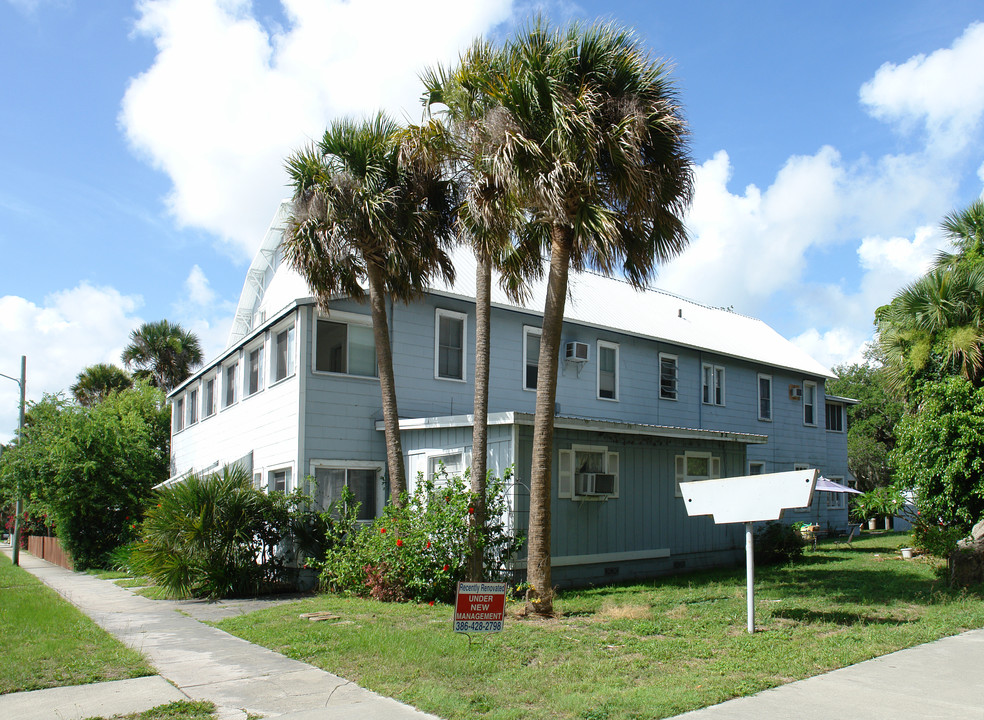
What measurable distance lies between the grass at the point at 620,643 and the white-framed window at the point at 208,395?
1204cm

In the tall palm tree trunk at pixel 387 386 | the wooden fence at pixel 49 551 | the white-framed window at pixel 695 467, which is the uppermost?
the tall palm tree trunk at pixel 387 386

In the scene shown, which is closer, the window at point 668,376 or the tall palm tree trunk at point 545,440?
the tall palm tree trunk at point 545,440

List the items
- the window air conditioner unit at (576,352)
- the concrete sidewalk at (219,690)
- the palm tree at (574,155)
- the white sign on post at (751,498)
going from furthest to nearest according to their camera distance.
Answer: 1. the window air conditioner unit at (576,352)
2. the palm tree at (574,155)
3. the white sign on post at (751,498)
4. the concrete sidewalk at (219,690)

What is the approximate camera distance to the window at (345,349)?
17.1 metres

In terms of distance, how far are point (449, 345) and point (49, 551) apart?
806 inches

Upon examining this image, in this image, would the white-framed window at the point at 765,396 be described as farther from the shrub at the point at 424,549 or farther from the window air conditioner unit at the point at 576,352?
the shrub at the point at 424,549

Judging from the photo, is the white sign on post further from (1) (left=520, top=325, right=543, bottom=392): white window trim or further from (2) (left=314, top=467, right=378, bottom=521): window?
(1) (left=520, top=325, right=543, bottom=392): white window trim

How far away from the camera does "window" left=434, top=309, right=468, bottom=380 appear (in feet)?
60.2

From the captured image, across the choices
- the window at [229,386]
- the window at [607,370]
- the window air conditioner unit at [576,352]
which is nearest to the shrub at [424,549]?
the window air conditioner unit at [576,352]

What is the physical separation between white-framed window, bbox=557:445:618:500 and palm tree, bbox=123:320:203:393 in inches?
1185

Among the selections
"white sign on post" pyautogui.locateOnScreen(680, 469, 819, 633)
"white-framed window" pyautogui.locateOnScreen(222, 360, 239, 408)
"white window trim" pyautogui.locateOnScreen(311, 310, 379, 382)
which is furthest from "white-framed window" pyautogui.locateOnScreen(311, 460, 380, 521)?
"white sign on post" pyautogui.locateOnScreen(680, 469, 819, 633)

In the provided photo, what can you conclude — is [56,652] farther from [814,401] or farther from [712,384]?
[814,401]

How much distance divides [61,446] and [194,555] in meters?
10.9

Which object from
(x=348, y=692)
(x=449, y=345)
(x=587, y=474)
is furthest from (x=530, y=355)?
(x=348, y=692)
